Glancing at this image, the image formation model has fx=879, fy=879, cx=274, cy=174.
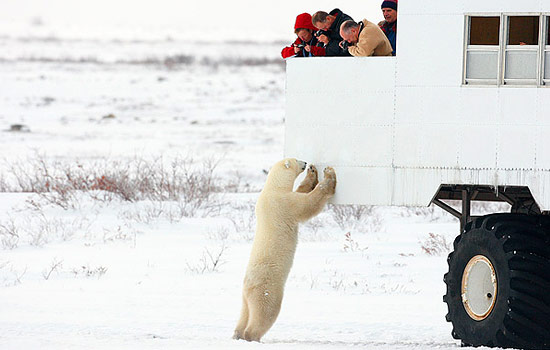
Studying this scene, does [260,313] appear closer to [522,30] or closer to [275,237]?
[275,237]

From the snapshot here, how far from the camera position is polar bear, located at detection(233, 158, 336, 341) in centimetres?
679

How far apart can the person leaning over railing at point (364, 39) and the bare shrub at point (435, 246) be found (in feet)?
15.8

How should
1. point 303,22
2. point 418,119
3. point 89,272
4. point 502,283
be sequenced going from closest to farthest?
point 502,283 < point 418,119 < point 303,22 < point 89,272

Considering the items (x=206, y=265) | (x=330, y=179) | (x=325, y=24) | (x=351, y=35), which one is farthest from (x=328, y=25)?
(x=206, y=265)

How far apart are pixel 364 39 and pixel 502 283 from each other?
2087mm

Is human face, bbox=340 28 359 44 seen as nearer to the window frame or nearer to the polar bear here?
the window frame

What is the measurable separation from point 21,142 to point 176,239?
13.2 metres

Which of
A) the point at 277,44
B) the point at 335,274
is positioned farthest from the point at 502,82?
the point at 277,44

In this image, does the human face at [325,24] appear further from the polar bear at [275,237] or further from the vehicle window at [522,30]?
the vehicle window at [522,30]

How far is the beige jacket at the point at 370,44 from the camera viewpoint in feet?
22.0

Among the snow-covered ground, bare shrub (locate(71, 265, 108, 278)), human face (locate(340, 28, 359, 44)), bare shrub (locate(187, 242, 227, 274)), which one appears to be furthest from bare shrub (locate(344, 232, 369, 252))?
human face (locate(340, 28, 359, 44))

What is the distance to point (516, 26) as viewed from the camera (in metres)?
6.39

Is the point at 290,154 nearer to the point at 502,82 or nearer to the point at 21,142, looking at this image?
the point at 502,82

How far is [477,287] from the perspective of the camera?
21.8 ft
